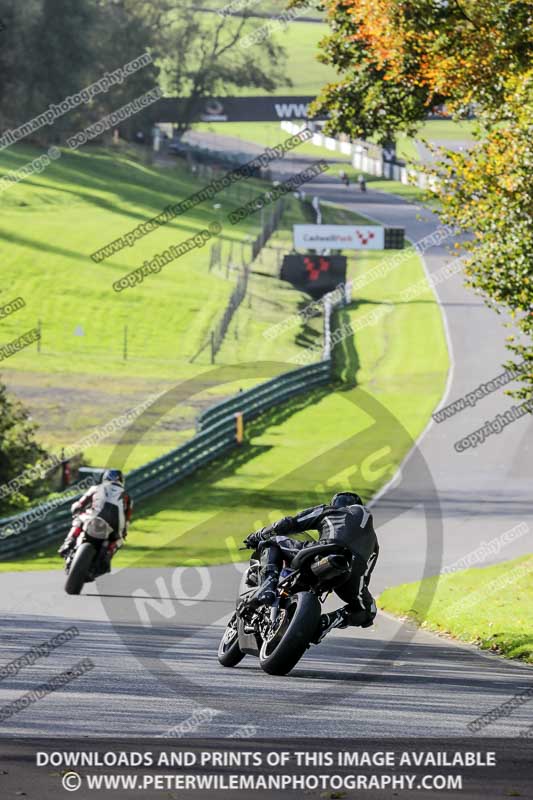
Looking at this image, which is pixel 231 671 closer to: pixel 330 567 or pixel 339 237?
pixel 330 567

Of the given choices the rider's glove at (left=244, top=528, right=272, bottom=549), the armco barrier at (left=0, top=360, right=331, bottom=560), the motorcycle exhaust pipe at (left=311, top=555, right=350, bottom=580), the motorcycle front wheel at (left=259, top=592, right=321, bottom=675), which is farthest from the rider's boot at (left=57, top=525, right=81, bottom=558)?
the motorcycle exhaust pipe at (left=311, top=555, right=350, bottom=580)

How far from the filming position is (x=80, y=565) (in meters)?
18.3

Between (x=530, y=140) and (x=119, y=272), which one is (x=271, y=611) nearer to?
(x=530, y=140)

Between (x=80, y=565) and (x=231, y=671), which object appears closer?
(x=231, y=671)

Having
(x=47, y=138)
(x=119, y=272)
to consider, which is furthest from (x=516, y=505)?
(x=47, y=138)

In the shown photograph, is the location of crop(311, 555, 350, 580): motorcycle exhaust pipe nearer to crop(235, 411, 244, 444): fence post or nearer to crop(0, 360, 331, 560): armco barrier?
crop(0, 360, 331, 560): armco barrier

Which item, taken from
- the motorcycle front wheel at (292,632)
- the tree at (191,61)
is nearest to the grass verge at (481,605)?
the motorcycle front wheel at (292,632)

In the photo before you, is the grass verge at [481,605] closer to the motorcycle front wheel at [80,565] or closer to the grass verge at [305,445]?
the motorcycle front wheel at [80,565]

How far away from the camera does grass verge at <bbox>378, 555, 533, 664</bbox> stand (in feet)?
51.8

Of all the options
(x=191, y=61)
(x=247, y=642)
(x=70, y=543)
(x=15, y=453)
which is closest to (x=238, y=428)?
(x=15, y=453)

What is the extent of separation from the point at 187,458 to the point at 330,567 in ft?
76.9

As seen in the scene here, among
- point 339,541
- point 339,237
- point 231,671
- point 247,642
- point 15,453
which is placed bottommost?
point 339,237

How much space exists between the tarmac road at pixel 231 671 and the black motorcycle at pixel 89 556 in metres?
0.29

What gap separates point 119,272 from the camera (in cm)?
7306
